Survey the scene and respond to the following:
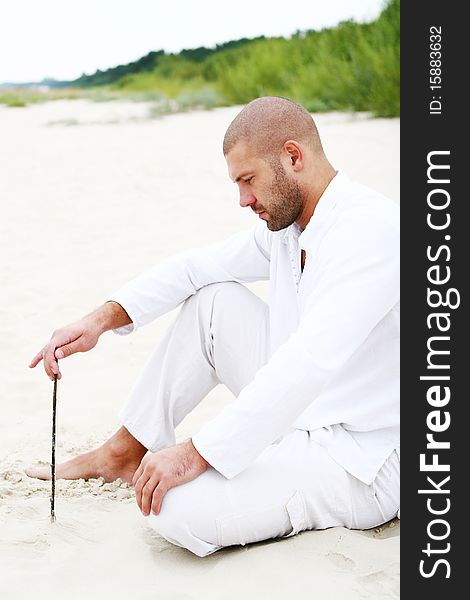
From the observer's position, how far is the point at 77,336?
2.80m

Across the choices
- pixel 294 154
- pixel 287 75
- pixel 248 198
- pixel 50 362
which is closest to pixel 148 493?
pixel 50 362

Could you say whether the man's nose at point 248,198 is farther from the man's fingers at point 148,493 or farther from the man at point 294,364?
the man's fingers at point 148,493

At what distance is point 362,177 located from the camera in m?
8.57

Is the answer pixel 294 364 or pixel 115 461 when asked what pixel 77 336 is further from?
pixel 294 364

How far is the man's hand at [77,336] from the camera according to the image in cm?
275

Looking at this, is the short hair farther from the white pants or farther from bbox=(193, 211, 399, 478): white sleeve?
the white pants

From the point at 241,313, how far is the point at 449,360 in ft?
2.48

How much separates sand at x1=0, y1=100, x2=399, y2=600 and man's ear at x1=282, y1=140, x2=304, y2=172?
2.94 feet

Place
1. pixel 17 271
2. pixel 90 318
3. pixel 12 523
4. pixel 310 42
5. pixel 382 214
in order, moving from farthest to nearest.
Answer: pixel 310 42 → pixel 17 271 → pixel 90 318 → pixel 12 523 → pixel 382 214

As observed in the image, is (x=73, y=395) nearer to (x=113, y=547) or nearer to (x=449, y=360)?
(x=113, y=547)

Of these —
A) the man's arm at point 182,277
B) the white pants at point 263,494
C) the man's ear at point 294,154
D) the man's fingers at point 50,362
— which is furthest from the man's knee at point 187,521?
the man's ear at point 294,154

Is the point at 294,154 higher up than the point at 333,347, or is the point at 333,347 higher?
the point at 294,154

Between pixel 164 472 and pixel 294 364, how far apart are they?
389mm

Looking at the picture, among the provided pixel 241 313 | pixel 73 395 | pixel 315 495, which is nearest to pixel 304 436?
pixel 315 495
